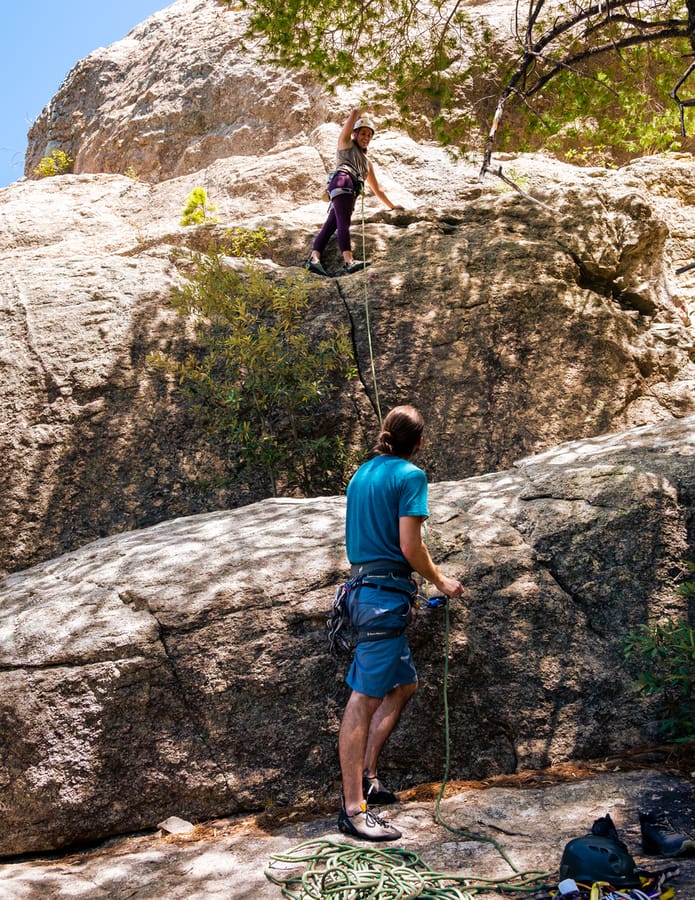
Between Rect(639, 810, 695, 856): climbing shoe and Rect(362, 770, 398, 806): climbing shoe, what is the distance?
1.16 meters

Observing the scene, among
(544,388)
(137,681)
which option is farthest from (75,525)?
(544,388)

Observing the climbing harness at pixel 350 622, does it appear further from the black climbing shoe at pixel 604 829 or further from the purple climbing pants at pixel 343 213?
the purple climbing pants at pixel 343 213

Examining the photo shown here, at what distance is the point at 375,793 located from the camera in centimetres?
360

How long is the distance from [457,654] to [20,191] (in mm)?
12272

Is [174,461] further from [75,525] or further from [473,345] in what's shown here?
[473,345]

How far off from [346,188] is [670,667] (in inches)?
212

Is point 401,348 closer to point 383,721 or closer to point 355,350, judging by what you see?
point 355,350

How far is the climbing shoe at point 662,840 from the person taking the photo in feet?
9.28

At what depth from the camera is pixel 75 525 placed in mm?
6352

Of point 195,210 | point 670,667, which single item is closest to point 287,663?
point 670,667

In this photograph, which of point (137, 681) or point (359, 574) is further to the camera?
point (137, 681)

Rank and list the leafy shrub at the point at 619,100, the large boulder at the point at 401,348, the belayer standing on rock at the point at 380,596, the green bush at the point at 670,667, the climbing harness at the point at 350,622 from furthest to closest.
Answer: the leafy shrub at the point at 619,100
the large boulder at the point at 401,348
the green bush at the point at 670,667
the climbing harness at the point at 350,622
the belayer standing on rock at the point at 380,596

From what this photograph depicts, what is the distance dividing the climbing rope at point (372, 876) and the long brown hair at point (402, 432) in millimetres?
1640

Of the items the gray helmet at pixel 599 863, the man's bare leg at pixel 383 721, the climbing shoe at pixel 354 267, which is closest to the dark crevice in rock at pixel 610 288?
the climbing shoe at pixel 354 267
